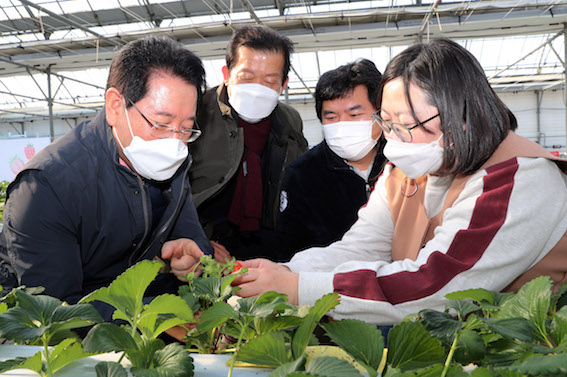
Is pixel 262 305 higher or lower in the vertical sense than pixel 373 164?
lower

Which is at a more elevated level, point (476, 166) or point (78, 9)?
point (78, 9)

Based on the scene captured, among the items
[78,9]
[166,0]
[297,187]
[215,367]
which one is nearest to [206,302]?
[215,367]

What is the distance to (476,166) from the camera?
116cm

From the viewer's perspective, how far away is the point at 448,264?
3.22ft

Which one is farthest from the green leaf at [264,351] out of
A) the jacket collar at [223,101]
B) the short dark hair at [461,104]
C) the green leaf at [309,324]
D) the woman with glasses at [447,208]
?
the jacket collar at [223,101]

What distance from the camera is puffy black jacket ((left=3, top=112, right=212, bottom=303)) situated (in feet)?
4.15

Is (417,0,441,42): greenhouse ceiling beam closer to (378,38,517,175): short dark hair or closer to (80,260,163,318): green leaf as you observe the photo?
(378,38,517,175): short dark hair

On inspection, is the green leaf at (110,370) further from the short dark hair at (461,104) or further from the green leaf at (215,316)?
the short dark hair at (461,104)

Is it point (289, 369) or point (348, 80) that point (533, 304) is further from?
point (348, 80)

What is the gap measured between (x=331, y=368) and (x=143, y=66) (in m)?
1.23

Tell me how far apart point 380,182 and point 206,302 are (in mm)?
904

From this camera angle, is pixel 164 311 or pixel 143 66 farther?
pixel 143 66

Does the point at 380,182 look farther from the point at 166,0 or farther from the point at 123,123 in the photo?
the point at 166,0

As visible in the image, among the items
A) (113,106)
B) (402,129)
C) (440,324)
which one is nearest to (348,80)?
(402,129)
